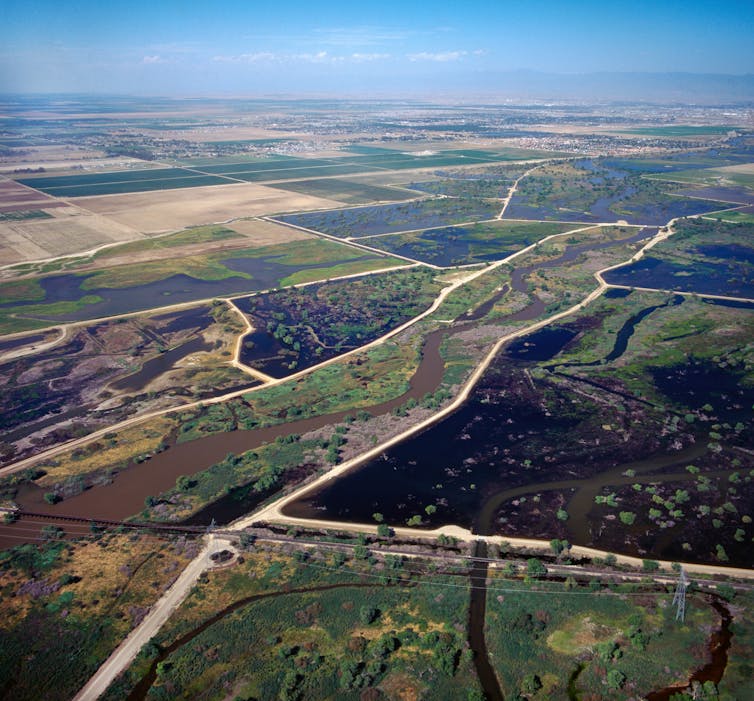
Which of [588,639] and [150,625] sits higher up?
[588,639]

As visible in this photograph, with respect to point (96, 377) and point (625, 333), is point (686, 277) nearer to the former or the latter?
point (625, 333)

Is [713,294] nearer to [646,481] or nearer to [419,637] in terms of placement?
[646,481]

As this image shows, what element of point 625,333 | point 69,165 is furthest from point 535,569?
point 69,165

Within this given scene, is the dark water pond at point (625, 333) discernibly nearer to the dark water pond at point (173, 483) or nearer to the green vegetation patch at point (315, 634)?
the dark water pond at point (173, 483)

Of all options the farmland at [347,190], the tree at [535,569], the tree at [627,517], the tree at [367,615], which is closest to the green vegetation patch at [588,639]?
the tree at [535,569]

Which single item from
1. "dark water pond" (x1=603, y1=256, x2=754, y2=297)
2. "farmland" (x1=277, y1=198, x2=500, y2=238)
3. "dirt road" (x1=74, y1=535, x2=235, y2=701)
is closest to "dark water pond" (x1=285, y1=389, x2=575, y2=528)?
"dirt road" (x1=74, y1=535, x2=235, y2=701)

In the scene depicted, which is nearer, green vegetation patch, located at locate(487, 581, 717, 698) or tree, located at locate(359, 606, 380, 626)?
green vegetation patch, located at locate(487, 581, 717, 698)

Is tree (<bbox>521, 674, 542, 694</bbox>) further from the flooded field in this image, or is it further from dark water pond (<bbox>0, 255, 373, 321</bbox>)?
dark water pond (<bbox>0, 255, 373, 321</bbox>)
